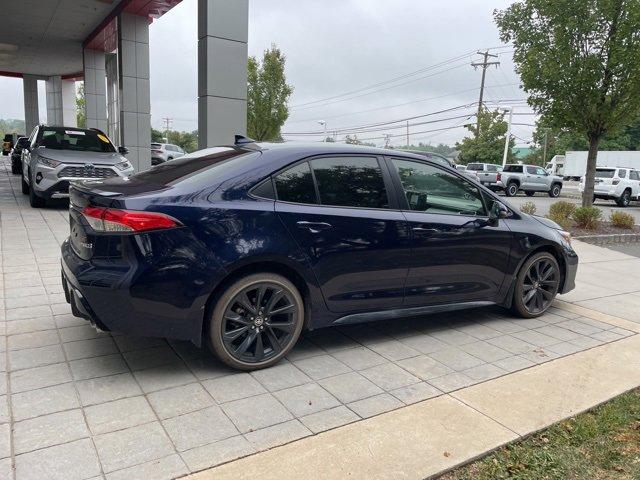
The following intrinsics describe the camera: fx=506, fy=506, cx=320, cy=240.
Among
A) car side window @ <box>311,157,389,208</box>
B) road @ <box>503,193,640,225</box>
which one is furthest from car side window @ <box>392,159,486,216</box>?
road @ <box>503,193,640,225</box>

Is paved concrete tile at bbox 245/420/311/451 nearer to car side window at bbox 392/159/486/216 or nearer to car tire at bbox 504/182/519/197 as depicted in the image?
car side window at bbox 392/159/486/216

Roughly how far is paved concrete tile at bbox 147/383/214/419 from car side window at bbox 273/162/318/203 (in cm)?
140

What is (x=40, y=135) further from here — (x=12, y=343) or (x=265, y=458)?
(x=265, y=458)

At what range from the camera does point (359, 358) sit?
12.8ft

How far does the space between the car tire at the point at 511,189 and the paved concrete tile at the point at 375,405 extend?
24.5 metres

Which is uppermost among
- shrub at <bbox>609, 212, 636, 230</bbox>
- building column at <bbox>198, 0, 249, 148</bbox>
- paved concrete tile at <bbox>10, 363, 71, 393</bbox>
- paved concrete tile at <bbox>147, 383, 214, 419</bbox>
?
building column at <bbox>198, 0, 249, 148</bbox>

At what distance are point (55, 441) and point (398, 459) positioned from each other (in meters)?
1.78

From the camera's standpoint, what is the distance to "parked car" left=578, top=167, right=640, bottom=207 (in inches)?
886

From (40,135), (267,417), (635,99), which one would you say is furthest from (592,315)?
(40,135)

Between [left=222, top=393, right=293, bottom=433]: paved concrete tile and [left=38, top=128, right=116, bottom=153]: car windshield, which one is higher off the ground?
[left=38, top=128, right=116, bottom=153]: car windshield

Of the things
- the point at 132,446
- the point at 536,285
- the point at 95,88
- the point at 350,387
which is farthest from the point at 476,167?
the point at 132,446

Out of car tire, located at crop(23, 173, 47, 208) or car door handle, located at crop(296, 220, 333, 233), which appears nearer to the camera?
car door handle, located at crop(296, 220, 333, 233)

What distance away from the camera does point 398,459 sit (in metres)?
2.63

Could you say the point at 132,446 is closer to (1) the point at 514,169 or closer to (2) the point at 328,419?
(2) the point at 328,419
